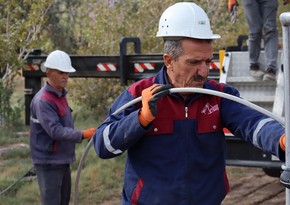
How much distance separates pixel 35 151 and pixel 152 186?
2.86 metres

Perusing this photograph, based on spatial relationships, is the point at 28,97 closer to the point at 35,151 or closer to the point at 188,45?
the point at 35,151

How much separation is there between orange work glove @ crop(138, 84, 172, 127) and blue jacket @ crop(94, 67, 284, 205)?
141 mm

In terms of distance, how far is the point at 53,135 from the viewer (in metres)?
5.84

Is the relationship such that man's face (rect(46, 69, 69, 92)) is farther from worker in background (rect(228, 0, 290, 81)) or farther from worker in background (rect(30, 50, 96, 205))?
worker in background (rect(228, 0, 290, 81))

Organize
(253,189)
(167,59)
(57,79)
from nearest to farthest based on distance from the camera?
(167,59), (57,79), (253,189)

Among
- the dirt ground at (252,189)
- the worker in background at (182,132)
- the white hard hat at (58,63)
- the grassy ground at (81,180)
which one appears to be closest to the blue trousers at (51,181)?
the white hard hat at (58,63)

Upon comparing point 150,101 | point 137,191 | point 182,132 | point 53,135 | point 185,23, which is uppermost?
point 185,23

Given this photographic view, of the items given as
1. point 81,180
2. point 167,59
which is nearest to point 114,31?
point 81,180

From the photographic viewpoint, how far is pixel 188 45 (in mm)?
3281

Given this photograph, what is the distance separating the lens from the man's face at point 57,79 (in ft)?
20.0

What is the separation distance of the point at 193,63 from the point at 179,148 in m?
0.40

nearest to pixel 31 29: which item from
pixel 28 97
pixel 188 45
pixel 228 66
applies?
pixel 28 97

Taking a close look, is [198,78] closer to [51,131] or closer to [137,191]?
[137,191]

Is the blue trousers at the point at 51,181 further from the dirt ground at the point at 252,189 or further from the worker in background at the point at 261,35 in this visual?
the worker in background at the point at 261,35
